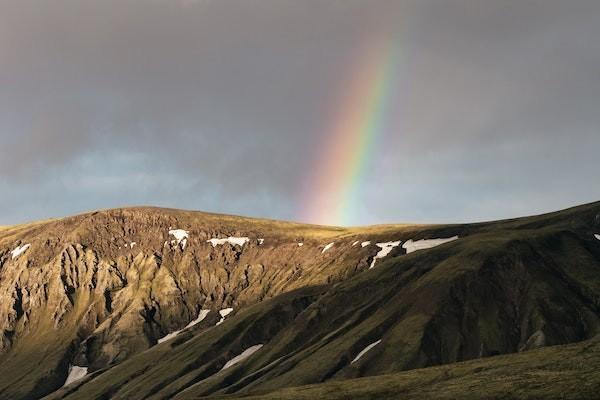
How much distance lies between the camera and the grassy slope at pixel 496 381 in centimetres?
8444

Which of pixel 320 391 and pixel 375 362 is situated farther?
pixel 375 362

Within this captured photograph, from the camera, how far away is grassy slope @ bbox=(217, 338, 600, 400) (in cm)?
8444

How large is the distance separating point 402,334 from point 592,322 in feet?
172

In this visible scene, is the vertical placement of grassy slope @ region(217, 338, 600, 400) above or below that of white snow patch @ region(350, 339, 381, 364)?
above

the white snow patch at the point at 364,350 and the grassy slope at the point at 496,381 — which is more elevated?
the grassy slope at the point at 496,381

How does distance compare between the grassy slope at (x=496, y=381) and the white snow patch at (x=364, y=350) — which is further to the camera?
the white snow patch at (x=364, y=350)

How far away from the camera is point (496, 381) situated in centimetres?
9600

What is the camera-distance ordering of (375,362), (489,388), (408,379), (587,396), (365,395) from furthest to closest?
(375,362) → (408,379) → (365,395) → (489,388) → (587,396)

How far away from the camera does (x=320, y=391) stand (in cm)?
11388

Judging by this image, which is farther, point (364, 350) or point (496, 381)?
point (364, 350)

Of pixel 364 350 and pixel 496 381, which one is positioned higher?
pixel 496 381

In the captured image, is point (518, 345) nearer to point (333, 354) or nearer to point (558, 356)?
point (333, 354)

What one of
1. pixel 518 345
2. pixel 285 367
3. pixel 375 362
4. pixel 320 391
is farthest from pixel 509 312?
pixel 320 391

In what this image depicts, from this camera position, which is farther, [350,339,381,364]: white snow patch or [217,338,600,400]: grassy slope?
[350,339,381,364]: white snow patch
